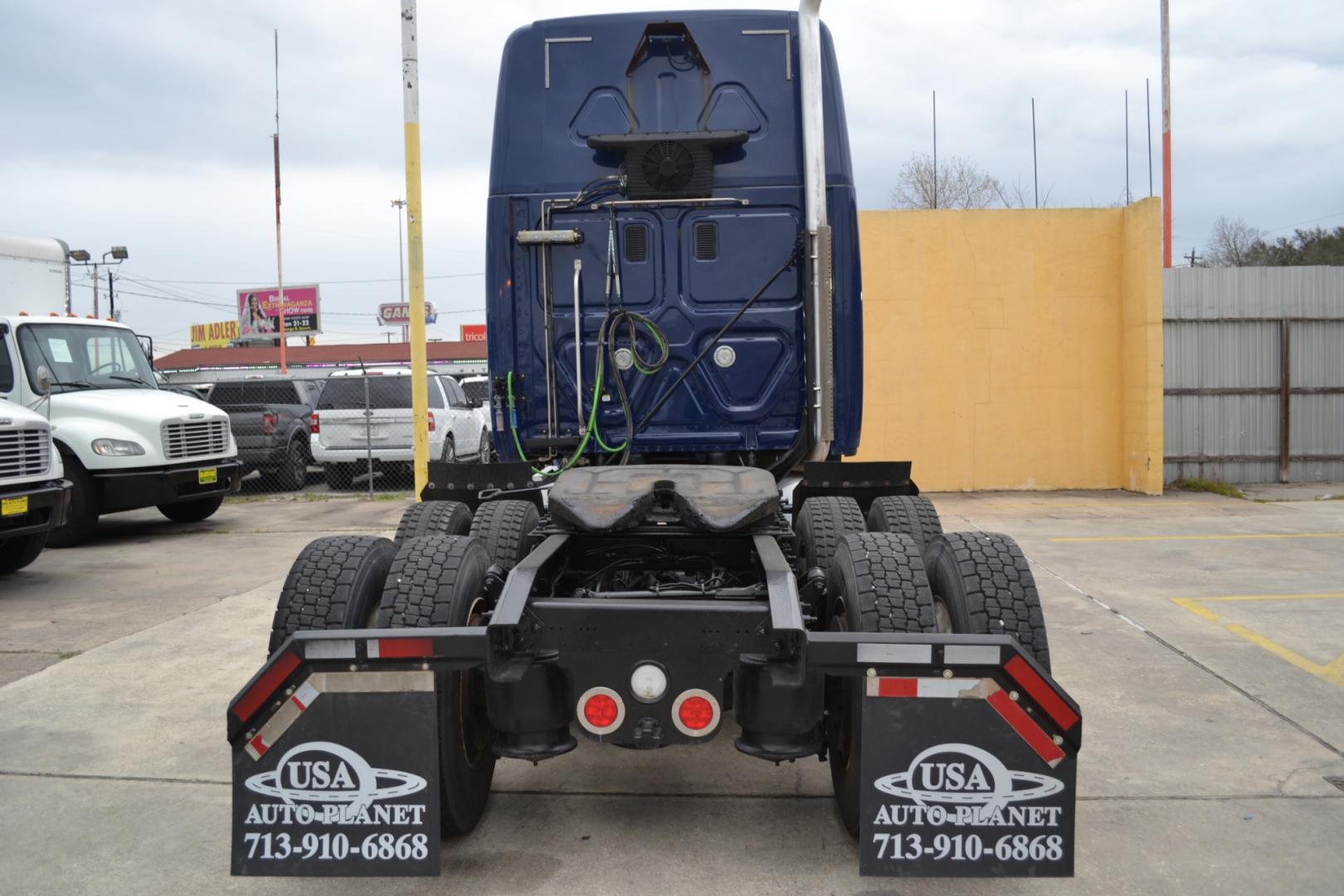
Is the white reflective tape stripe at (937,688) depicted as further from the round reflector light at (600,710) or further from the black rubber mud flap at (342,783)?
the black rubber mud flap at (342,783)

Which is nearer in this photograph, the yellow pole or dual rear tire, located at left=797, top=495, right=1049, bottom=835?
dual rear tire, located at left=797, top=495, right=1049, bottom=835

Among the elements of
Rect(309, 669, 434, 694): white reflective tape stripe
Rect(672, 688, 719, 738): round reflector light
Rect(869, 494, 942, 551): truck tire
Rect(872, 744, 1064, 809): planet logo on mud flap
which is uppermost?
Rect(869, 494, 942, 551): truck tire

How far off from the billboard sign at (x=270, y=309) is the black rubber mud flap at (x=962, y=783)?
59616 millimetres

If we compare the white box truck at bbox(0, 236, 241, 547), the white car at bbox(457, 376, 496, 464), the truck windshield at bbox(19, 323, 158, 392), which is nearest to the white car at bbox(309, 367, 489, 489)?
the white car at bbox(457, 376, 496, 464)

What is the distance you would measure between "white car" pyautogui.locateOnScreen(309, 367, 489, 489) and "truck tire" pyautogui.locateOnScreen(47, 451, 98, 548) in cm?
470

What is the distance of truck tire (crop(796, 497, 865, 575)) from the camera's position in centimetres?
445

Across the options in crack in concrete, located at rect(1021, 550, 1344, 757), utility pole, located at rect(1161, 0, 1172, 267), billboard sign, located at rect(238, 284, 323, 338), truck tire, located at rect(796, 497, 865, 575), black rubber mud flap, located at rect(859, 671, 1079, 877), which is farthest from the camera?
billboard sign, located at rect(238, 284, 323, 338)

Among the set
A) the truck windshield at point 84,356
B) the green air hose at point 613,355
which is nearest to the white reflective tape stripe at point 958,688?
the green air hose at point 613,355

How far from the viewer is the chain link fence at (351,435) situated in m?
15.6

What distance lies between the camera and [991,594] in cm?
353

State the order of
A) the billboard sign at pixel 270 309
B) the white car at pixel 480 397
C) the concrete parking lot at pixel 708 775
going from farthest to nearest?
the billboard sign at pixel 270 309
the white car at pixel 480 397
the concrete parking lot at pixel 708 775

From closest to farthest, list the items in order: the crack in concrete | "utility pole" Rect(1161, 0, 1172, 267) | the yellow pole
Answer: the crack in concrete, the yellow pole, "utility pole" Rect(1161, 0, 1172, 267)

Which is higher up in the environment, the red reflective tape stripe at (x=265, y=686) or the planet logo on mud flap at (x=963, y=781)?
the red reflective tape stripe at (x=265, y=686)

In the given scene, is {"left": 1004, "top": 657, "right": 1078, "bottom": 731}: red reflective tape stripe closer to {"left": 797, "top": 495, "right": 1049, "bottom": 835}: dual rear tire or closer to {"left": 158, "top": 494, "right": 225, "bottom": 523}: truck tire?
{"left": 797, "top": 495, "right": 1049, "bottom": 835}: dual rear tire
